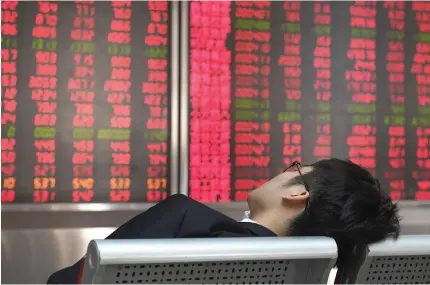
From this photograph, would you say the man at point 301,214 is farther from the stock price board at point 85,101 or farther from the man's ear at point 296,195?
the stock price board at point 85,101

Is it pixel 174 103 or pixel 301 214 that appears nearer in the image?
pixel 301 214

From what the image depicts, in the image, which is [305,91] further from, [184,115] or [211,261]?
[211,261]

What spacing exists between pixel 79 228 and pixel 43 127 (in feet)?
1.16

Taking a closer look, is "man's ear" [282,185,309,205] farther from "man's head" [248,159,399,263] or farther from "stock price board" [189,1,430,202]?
"stock price board" [189,1,430,202]

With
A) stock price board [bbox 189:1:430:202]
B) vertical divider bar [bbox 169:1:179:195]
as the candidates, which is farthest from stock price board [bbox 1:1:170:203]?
stock price board [bbox 189:1:430:202]

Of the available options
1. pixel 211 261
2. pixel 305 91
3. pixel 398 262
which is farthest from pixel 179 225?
pixel 305 91

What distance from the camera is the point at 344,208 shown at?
3.91ft

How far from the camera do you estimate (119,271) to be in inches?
31.0

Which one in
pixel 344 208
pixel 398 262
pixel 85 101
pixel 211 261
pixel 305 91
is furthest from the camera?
pixel 305 91

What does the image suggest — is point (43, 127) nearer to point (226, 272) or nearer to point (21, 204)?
point (21, 204)

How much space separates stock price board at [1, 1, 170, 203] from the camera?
1959 mm

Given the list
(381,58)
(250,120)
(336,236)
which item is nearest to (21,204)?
(250,120)

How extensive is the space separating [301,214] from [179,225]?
31cm

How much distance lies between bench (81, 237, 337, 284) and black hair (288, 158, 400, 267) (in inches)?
9.7
